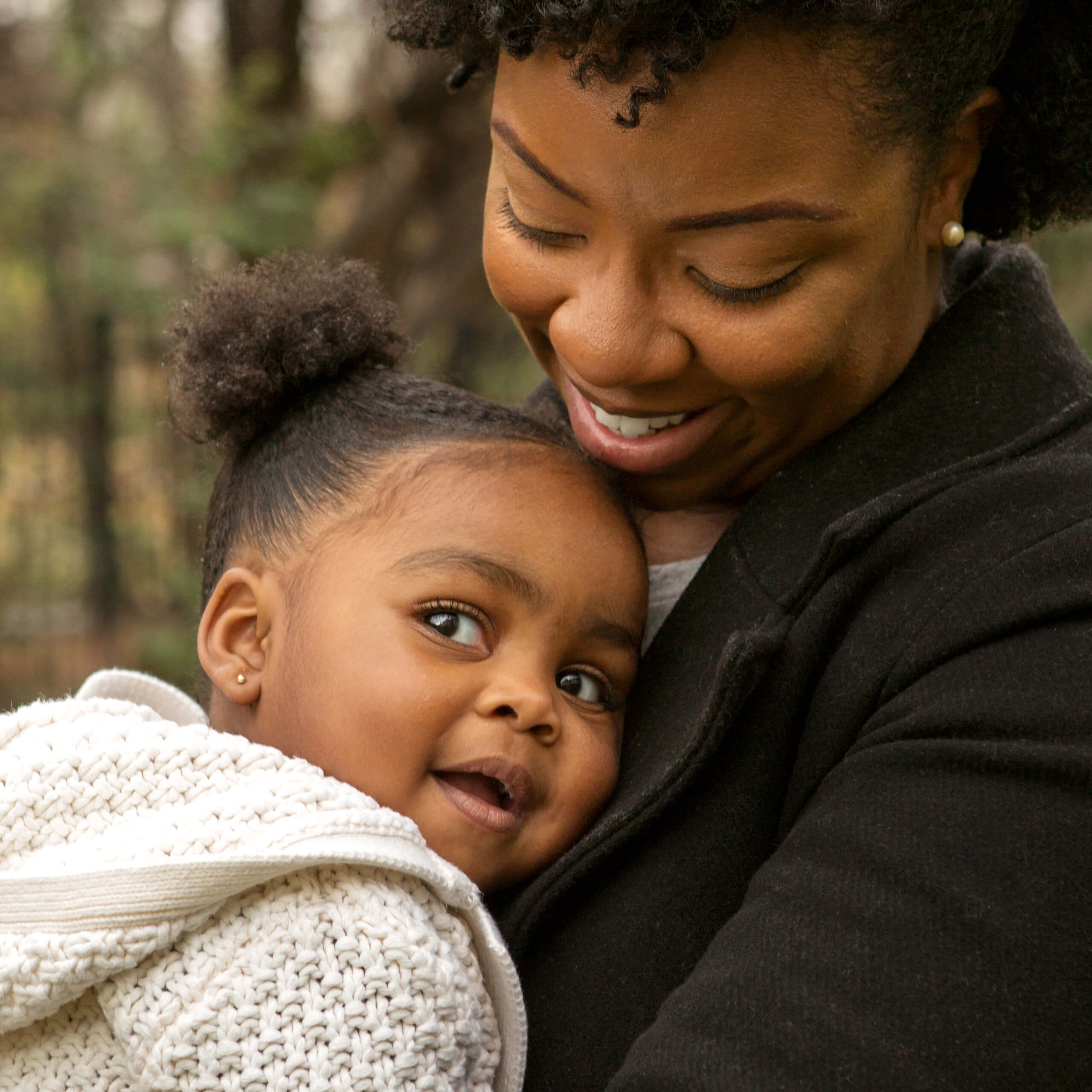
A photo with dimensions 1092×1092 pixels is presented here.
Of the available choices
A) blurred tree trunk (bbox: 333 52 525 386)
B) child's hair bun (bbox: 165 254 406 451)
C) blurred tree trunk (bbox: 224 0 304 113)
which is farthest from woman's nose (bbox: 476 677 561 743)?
blurred tree trunk (bbox: 224 0 304 113)

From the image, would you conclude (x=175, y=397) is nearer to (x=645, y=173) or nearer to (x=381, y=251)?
(x=645, y=173)

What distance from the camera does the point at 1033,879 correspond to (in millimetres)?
1342

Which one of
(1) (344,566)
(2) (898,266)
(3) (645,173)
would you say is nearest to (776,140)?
(3) (645,173)

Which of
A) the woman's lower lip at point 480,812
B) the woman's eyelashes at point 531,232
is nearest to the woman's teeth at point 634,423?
the woman's eyelashes at point 531,232

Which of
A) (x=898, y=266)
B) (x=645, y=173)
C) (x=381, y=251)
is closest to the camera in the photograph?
(x=645, y=173)

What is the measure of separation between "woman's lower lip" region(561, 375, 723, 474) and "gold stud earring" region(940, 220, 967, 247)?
0.41 meters

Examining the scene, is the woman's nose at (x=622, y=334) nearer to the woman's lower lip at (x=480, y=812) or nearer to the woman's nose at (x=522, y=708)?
the woman's nose at (x=522, y=708)

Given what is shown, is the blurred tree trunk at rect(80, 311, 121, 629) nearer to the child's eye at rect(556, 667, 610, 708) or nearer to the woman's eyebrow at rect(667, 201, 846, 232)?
the child's eye at rect(556, 667, 610, 708)

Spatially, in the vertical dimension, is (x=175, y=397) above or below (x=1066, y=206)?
below

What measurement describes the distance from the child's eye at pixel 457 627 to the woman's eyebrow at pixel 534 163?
598mm

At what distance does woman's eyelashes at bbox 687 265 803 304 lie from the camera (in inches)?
68.2

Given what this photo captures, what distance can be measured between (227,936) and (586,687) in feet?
2.27

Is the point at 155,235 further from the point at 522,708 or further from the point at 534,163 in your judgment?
the point at 522,708

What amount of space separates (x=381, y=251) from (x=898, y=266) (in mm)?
5148
